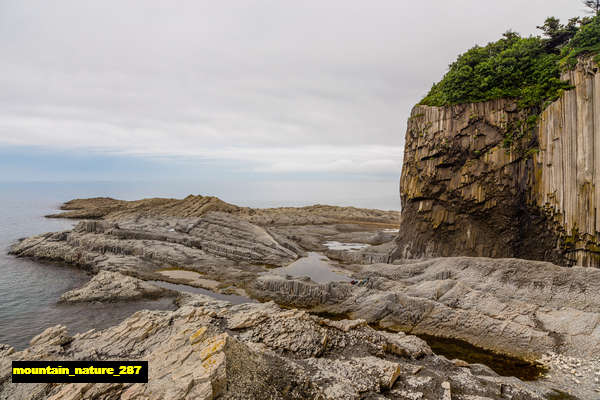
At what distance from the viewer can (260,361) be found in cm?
966

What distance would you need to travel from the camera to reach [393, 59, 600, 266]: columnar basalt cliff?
2209cm

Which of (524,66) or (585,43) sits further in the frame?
(524,66)

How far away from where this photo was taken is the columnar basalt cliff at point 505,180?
72.5 ft

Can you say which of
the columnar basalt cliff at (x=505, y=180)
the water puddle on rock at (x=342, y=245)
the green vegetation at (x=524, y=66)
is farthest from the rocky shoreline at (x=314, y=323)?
the green vegetation at (x=524, y=66)

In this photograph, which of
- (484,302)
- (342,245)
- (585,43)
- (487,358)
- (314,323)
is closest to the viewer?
(314,323)

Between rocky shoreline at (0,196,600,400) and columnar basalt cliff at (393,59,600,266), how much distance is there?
4.50 metres

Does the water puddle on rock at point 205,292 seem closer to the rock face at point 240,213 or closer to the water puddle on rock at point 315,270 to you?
the water puddle on rock at point 315,270

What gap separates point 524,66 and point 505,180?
34.1 feet

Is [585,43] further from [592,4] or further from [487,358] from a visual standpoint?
[487,358]

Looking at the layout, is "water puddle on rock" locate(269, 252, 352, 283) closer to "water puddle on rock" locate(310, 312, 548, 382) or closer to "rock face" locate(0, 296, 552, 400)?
"water puddle on rock" locate(310, 312, 548, 382)

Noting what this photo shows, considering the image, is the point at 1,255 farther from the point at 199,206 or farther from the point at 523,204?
the point at 523,204

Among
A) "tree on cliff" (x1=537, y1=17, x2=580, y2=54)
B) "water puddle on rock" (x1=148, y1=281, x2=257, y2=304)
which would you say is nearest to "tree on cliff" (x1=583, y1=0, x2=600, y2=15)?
"tree on cliff" (x1=537, y1=17, x2=580, y2=54)

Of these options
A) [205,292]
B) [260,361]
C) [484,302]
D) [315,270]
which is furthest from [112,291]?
[484,302]

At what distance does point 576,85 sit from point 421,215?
54.8 ft
